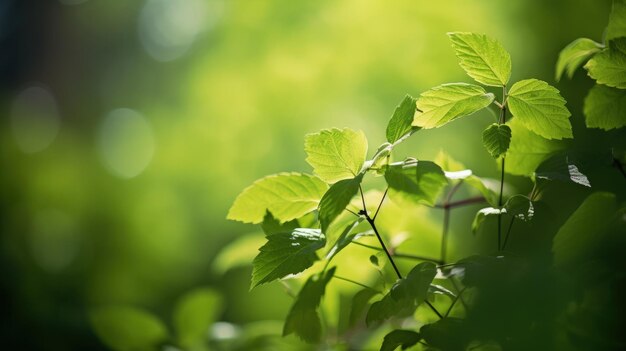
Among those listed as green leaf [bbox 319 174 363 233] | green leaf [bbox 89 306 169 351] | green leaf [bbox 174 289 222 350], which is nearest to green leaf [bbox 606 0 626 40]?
green leaf [bbox 319 174 363 233]

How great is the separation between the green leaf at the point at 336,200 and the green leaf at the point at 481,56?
0.59ft

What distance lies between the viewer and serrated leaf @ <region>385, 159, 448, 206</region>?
541 mm

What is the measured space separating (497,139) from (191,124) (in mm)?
3042

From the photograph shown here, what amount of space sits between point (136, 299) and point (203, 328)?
131cm

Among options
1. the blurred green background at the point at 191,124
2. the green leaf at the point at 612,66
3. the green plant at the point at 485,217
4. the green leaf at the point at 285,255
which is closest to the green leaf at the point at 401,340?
the green plant at the point at 485,217

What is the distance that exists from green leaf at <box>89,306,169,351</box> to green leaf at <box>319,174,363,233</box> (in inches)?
26.4

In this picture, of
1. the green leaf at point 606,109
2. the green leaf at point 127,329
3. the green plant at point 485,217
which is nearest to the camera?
A: the green plant at point 485,217

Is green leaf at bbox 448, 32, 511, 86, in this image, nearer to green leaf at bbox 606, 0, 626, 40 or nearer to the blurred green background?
green leaf at bbox 606, 0, 626, 40

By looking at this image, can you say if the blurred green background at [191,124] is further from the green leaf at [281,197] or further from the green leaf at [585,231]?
the green leaf at [281,197]

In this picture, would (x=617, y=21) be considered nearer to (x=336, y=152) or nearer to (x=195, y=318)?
(x=336, y=152)

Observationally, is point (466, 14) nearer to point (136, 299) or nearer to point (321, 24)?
point (321, 24)

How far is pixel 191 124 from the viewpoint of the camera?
343cm

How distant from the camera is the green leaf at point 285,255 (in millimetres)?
542

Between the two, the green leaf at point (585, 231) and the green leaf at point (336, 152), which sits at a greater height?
the green leaf at point (336, 152)
